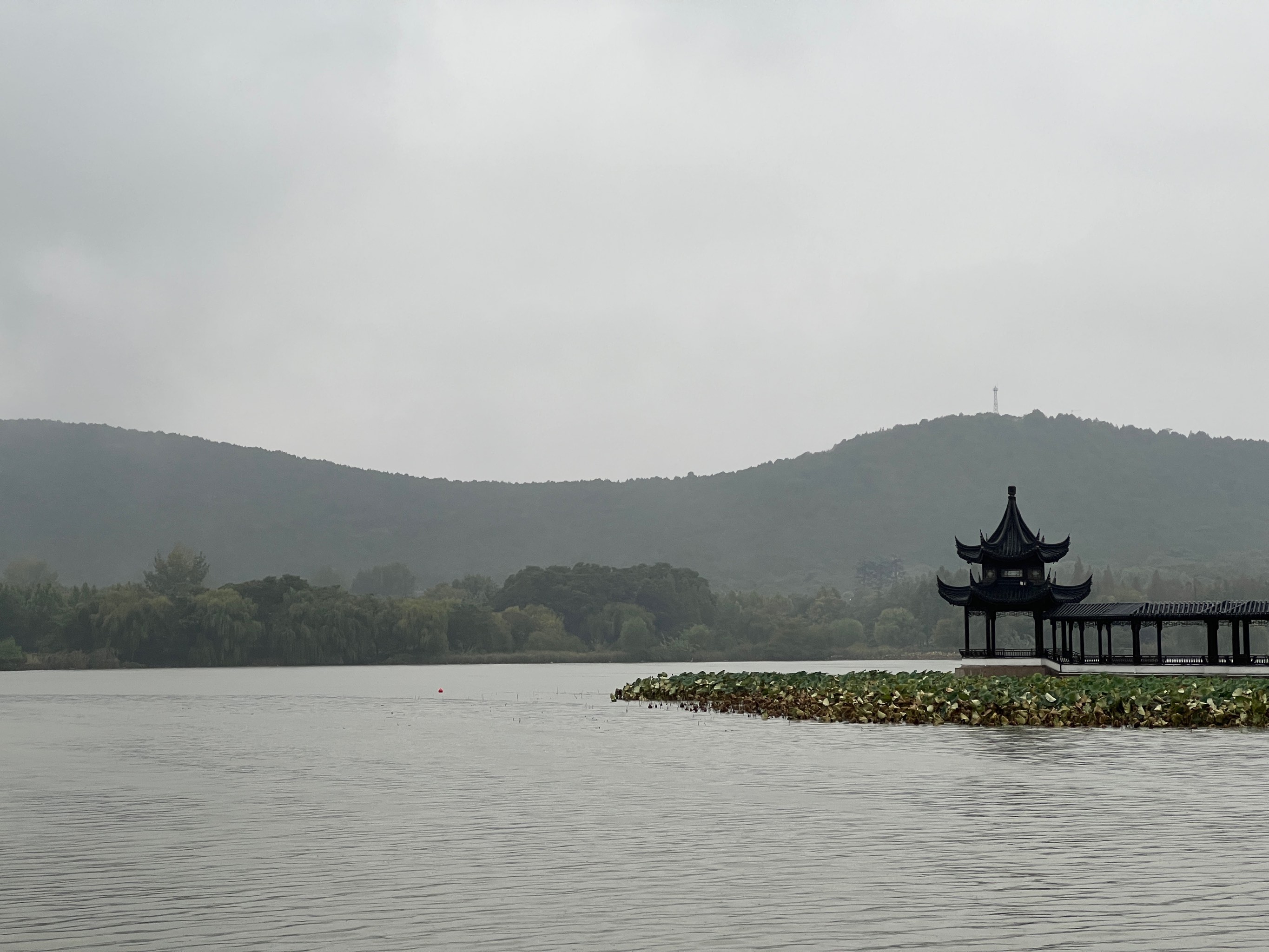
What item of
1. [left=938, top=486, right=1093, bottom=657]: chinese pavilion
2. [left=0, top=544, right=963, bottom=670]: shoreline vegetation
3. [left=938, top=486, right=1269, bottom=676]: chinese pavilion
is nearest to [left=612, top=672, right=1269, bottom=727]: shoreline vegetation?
[left=938, top=486, right=1269, bottom=676]: chinese pavilion

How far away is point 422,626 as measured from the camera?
6280 inches

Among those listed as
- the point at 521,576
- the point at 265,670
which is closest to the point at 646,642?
the point at 521,576

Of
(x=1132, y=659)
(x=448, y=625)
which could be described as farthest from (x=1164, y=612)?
(x=448, y=625)

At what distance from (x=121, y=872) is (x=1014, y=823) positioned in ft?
44.0

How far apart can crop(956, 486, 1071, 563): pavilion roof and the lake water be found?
19909 millimetres

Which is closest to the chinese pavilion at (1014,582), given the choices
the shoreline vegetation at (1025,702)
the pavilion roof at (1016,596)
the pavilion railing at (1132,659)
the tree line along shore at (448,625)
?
the pavilion roof at (1016,596)

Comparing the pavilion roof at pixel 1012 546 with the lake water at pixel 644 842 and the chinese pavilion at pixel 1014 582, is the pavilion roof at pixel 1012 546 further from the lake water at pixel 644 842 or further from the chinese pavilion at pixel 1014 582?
the lake water at pixel 644 842

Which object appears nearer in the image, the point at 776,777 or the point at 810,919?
the point at 810,919

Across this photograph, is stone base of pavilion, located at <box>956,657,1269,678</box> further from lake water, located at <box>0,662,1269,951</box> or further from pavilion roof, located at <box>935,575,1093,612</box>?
lake water, located at <box>0,662,1269,951</box>

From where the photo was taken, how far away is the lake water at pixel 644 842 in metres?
13.8

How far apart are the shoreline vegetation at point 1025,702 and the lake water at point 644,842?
1982 mm

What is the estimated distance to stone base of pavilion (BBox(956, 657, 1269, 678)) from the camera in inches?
2133

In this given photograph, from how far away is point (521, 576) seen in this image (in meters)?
193

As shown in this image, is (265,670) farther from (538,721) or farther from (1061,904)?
(1061,904)
